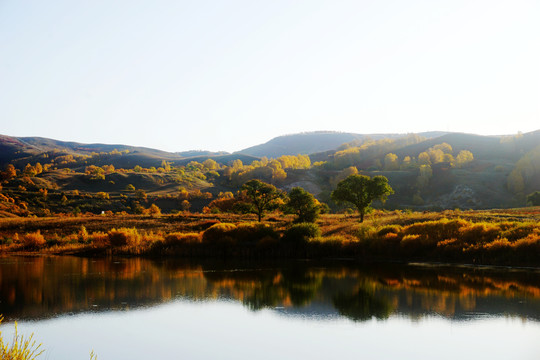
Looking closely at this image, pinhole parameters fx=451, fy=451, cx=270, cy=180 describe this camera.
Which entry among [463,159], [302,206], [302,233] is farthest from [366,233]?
[463,159]

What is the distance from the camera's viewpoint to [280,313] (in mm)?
18609

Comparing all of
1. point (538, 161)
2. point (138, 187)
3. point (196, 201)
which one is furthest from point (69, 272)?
point (538, 161)

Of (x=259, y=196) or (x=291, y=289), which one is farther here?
(x=259, y=196)

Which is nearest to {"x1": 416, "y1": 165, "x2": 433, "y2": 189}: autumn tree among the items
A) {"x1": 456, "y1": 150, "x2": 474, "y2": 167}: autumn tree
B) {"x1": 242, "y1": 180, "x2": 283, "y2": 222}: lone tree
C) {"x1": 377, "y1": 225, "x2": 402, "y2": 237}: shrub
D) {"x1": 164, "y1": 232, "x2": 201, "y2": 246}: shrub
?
{"x1": 456, "y1": 150, "x2": 474, "y2": 167}: autumn tree

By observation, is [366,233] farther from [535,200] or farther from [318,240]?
[535,200]

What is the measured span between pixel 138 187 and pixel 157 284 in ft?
426

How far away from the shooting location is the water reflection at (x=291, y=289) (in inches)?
732

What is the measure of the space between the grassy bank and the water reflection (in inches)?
120

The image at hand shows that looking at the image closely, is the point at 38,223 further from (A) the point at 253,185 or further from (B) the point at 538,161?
(B) the point at 538,161

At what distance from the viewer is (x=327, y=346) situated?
14.2m

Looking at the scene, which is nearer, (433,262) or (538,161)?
(433,262)

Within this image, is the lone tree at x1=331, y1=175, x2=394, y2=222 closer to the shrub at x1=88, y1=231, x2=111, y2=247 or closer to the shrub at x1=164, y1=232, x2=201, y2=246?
the shrub at x1=164, y1=232, x2=201, y2=246

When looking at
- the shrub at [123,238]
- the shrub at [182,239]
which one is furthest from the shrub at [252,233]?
the shrub at [123,238]

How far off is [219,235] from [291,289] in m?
17.3
